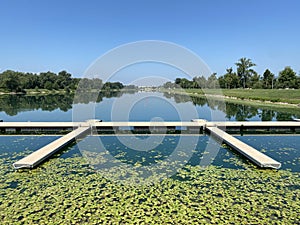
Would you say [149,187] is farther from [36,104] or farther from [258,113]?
[36,104]

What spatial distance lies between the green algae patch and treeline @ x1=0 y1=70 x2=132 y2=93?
4522 cm

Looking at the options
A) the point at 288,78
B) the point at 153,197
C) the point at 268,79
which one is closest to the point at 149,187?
the point at 153,197

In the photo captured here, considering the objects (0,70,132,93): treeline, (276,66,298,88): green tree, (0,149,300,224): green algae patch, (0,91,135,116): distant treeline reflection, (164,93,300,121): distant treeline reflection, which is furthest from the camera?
(0,70,132,93): treeline

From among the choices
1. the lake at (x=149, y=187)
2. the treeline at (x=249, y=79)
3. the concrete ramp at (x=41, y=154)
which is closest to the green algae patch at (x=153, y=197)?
the lake at (x=149, y=187)

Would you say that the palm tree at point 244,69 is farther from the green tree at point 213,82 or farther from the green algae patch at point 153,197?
the green algae patch at point 153,197

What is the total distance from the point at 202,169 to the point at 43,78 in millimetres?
71330

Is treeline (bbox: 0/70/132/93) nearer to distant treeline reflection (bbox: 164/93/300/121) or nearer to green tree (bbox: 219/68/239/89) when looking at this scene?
green tree (bbox: 219/68/239/89)

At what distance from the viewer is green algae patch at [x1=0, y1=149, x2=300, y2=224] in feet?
12.9

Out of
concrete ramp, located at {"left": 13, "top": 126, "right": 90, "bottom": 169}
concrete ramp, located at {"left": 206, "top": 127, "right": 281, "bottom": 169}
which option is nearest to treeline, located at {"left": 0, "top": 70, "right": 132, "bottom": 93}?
concrete ramp, located at {"left": 13, "top": 126, "right": 90, "bottom": 169}

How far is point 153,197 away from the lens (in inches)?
184

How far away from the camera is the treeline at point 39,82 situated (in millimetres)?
52706

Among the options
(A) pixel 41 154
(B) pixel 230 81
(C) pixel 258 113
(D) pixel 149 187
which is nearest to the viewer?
(D) pixel 149 187

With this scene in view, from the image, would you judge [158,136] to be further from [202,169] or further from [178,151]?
[202,169]

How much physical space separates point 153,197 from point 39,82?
7025cm
